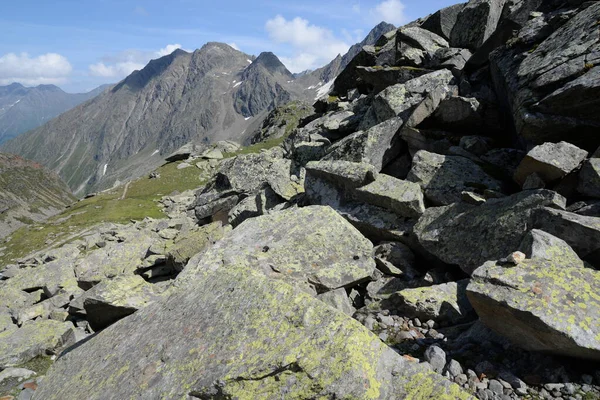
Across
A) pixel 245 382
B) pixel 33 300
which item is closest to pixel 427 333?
pixel 245 382

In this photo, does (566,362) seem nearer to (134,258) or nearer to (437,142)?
(437,142)

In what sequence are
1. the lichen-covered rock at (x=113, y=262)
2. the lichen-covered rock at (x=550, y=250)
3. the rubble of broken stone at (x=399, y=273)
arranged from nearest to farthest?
1. the rubble of broken stone at (x=399, y=273)
2. the lichen-covered rock at (x=550, y=250)
3. the lichen-covered rock at (x=113, y=262)

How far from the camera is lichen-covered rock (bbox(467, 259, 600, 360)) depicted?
716 centimetres

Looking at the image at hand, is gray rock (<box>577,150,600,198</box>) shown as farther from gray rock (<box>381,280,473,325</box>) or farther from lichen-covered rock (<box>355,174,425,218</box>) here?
lichen-covered rock (<box>355,174,425,218</box>)

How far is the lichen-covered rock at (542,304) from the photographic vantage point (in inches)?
282

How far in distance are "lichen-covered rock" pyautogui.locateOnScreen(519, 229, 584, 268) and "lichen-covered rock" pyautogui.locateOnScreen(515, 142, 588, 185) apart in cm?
421

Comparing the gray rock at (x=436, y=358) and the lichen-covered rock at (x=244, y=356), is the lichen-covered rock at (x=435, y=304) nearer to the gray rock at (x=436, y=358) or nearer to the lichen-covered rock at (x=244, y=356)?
the gray rock at (x=436, y=358)

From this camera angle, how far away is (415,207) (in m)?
15.4

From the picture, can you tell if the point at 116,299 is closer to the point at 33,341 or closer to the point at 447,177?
the point at 33,341

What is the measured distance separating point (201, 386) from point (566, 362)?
813 cm

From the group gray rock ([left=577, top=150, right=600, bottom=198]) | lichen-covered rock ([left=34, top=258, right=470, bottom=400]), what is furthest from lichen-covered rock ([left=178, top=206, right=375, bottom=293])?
gray rock ([left=577, top=150, right=600, bottom=198])

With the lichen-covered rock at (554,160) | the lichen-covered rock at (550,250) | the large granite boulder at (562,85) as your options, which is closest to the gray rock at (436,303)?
the lichen-covered rock at (550,250)

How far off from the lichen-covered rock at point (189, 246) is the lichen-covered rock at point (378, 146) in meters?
9.93

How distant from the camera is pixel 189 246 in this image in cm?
1981
